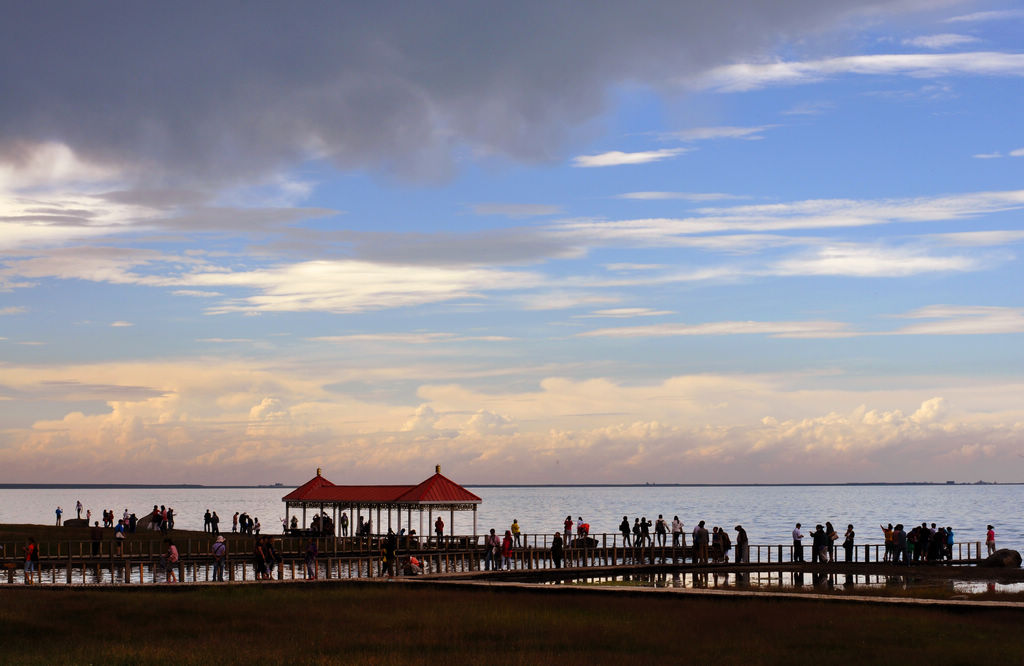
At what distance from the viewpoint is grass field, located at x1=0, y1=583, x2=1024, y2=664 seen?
23.5 meters

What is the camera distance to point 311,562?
167ft

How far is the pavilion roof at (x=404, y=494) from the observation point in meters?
62.5

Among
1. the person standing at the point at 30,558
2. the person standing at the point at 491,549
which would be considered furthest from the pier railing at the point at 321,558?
the person standing at the point at 30,558

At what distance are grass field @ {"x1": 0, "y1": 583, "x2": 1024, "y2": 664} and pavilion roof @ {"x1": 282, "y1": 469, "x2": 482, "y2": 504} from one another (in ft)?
88.6

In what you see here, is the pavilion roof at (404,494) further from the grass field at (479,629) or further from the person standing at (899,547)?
the grass field at (479,629)

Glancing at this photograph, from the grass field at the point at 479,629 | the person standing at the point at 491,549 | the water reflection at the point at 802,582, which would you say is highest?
the grass field at the point at 479,629

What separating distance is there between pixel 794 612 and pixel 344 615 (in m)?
11.2

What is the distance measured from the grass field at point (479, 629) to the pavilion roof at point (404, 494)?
88.6 ft

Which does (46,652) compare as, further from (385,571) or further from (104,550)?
(104,550)

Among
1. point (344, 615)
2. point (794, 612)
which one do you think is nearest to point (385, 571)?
point (344, 615)

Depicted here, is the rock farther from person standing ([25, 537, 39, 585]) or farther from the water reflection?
person standing ([25, 537, 39, 585])

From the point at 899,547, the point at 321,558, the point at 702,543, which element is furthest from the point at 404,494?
Result: the point at 899,547

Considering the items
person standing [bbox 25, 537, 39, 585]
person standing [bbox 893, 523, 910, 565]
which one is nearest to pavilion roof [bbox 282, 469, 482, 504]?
person standing [bbox 25, 537, 39, 585]

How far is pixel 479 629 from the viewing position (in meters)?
27.2
